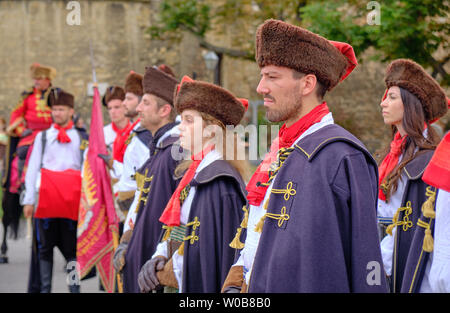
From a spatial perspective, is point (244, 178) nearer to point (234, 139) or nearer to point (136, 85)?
point (234, 139)

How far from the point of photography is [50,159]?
6969 mm

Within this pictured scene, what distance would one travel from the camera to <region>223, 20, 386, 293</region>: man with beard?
228cm

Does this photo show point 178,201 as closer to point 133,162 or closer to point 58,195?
point 133,162

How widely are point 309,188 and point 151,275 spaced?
5.60ft

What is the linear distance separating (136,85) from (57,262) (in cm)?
460

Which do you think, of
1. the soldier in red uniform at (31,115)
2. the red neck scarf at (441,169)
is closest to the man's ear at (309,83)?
the red neck scarf at (441,169)

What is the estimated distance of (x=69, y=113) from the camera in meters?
7.20

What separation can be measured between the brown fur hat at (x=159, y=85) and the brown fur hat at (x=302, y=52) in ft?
8.40

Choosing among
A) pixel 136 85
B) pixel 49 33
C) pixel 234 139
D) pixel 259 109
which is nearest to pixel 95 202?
pixel 136 85

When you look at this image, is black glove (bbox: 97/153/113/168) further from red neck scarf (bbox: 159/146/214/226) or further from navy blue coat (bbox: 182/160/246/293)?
navy blue coat (bbox: 182/160/246/293)

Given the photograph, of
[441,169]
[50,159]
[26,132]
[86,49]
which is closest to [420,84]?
[441,169]

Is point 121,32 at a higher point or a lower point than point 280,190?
higher
